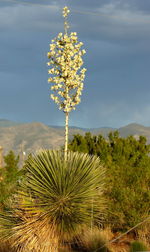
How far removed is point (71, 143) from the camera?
21.0 meters

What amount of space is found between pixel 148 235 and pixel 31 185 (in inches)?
120

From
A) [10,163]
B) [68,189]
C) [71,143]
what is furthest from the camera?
[10,163]

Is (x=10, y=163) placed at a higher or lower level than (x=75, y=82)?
lower

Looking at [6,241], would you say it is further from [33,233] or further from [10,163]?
[10,163]

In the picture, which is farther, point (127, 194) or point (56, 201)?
point (127, 194)

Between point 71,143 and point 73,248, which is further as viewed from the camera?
point 71,143

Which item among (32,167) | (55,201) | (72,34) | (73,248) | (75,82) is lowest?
(73,248)

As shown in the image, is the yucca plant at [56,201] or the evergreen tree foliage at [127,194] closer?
the yucca plant at [56,201]

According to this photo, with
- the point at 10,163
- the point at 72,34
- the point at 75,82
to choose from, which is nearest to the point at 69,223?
the point at 75,82

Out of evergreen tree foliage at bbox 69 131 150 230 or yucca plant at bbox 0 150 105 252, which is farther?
evergreen tree foliage at bbox 69 131 150 230

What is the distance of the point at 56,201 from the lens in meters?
10.7

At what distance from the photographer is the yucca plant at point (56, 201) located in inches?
419

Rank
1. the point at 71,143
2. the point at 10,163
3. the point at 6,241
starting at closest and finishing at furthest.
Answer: the point at 6,241, the point at 71,143, the point at 10,163

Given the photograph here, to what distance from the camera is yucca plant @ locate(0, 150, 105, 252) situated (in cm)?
1063
